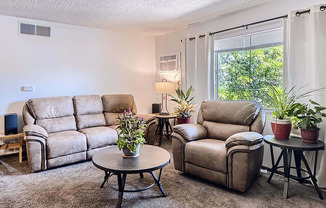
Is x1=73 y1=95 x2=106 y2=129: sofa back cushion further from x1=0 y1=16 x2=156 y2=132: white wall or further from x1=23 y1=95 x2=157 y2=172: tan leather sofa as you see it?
x1=0 y1=16 x2=156 y2=132: white wall

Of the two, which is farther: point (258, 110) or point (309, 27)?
point (258, 110)

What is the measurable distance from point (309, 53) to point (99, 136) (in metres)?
3.17

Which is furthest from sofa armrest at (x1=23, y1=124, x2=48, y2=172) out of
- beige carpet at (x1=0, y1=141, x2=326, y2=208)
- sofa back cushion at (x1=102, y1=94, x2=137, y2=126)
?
sofa back cushion at (x1=102, y1=94, x2=137, y2=126)

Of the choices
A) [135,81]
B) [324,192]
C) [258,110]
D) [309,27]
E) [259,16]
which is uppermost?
[259,16]

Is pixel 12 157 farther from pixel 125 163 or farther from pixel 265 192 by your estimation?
pixel 265 192

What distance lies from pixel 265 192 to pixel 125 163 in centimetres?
161

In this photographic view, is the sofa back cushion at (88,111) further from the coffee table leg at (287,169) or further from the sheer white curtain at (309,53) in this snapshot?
the sheer white curtain at (309,53)

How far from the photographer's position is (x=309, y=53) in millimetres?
2707

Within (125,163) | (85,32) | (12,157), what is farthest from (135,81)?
(125,163)

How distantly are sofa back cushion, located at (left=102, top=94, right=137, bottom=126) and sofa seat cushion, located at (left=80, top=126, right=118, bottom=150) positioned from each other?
472 mm

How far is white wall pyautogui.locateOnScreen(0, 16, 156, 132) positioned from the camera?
12.8ft

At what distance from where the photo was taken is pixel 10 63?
3881 mm

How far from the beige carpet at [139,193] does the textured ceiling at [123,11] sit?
95.1 inches

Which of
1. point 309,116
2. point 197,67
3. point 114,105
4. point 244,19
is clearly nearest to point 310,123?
point 309,116
